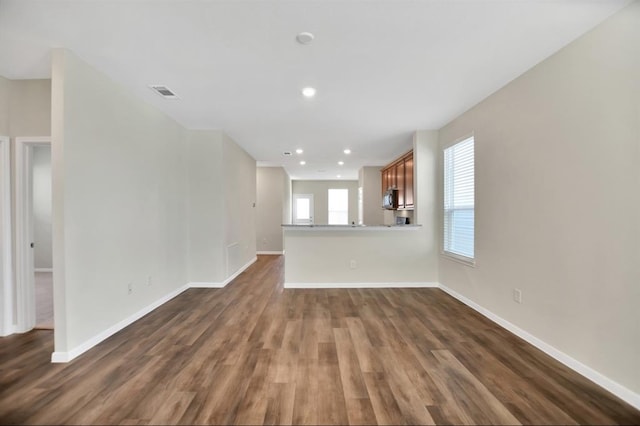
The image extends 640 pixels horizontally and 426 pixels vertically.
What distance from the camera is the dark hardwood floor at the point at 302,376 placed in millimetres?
1676

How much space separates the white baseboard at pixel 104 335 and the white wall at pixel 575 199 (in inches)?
160

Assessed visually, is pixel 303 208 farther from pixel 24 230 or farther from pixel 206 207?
pixel 24 230

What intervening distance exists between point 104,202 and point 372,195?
6410mm

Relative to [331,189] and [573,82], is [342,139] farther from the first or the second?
[331,189]

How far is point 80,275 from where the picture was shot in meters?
2.40

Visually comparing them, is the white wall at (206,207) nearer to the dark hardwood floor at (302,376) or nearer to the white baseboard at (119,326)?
the white baseboard at (119,326)

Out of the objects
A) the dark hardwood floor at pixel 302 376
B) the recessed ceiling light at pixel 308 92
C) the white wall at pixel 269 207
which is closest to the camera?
the dark hardwood floor at pixel 302 376

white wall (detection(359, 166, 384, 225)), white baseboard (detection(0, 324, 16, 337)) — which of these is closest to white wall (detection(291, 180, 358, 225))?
white wall (detection(359, 166, 384, 225))

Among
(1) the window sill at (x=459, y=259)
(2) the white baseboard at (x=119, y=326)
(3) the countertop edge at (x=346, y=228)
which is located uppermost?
(3) the countertop edge at (x=346, y=228)

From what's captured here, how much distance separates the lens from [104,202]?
271cm

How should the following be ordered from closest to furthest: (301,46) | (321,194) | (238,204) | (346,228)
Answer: (301,46) < (346,228) < (238,204) < (321,194)

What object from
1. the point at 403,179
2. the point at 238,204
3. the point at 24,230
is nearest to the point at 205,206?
the point at 238,204

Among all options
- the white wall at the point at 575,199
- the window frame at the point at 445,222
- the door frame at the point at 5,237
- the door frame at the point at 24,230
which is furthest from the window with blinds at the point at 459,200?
the door frame at the point at 5,237

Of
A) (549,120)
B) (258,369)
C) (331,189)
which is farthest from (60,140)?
(331,189)
